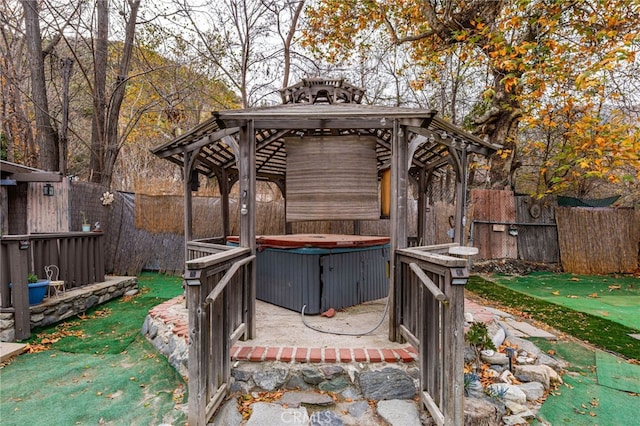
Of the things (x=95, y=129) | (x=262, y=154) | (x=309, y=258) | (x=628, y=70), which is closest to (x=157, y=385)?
(x=309, y=258)

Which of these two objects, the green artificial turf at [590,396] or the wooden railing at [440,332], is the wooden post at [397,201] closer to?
the wooden railing at [440,332]

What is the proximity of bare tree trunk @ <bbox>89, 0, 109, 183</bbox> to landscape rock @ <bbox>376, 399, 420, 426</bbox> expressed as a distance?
8503 millimetres

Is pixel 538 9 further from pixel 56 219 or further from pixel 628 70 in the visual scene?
pixel 56 219

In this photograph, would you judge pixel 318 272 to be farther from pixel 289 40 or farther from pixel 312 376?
pixel 289 40

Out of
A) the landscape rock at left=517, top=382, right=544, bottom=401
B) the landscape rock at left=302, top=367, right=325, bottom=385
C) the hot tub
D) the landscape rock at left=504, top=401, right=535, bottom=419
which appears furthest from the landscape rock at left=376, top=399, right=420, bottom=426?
the hot tub

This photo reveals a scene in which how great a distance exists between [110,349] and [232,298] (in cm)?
207

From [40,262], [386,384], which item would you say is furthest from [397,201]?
[40,262]

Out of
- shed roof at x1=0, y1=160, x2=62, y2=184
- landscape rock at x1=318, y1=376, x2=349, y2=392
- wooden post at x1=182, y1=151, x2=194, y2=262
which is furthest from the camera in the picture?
shed roof at x1=0, y1=160, x2=62, y2=184

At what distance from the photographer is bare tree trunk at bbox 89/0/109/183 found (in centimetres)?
843

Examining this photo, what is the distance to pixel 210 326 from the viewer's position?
8.11 ft

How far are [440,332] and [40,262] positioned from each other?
5.40 metres

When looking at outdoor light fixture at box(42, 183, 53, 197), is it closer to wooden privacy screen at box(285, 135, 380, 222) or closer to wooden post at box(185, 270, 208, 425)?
wooden privacy screen at box(285, 135, 380, 222)

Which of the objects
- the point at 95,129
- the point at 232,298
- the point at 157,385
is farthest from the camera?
the point at 95,129

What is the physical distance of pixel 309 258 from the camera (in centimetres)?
425
